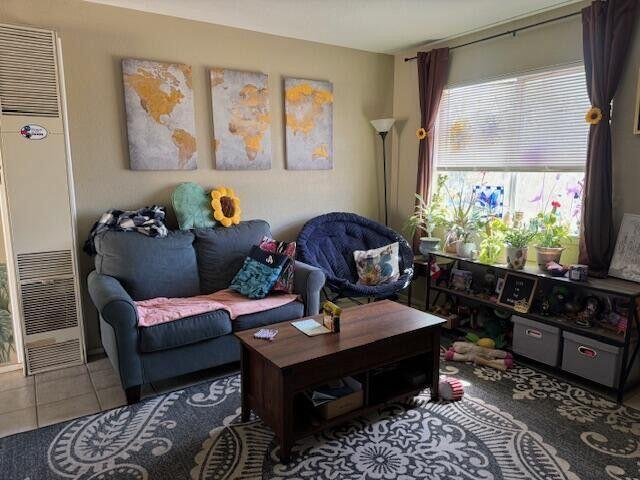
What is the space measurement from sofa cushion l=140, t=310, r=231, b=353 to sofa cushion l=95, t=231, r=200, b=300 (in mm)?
537

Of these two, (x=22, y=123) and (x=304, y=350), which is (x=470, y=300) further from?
(x=22, y=123)

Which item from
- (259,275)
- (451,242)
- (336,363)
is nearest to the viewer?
(336,363)

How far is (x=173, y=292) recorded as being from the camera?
3.07 m

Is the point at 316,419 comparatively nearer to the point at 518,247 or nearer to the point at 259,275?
the point at 259,275

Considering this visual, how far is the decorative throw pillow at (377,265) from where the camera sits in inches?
145

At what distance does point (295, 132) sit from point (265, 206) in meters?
0.70

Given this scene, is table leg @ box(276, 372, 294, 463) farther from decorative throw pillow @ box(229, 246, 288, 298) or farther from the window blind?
the window blind

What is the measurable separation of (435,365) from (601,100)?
6.38ft

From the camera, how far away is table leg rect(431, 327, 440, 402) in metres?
2.50

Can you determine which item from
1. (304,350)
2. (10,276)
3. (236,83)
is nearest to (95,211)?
(10,276)

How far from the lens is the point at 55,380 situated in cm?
281

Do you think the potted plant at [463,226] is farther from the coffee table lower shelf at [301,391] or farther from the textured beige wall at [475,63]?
the coffee table lower shelf at [301,391]

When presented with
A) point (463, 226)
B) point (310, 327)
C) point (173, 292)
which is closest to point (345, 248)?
point (463, 226)

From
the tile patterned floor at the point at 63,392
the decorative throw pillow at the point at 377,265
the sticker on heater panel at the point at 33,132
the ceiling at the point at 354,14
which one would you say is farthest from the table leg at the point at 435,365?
the sticker on heater panel at the point at 33,132
